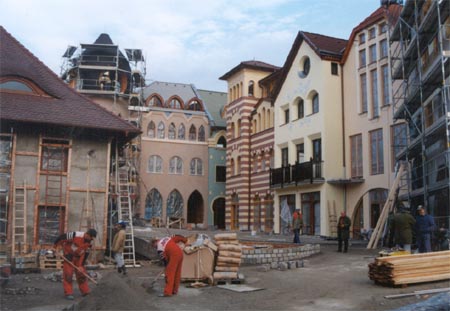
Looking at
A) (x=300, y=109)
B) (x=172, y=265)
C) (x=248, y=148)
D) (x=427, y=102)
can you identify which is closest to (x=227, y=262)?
(x=172, y=265)

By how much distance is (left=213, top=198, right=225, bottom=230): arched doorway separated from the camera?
1807 inches

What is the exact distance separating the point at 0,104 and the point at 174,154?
26776 millimetres

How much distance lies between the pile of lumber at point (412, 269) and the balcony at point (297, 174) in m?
16.9

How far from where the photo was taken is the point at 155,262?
64.0 ft

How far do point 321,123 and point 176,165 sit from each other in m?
18.8

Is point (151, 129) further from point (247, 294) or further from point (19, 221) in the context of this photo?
point (247, 294)

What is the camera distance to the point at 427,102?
1964 cm

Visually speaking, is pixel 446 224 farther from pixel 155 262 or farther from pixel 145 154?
pixel 145 154

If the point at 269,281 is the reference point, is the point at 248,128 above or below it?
above

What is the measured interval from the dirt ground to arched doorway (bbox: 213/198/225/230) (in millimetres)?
30503

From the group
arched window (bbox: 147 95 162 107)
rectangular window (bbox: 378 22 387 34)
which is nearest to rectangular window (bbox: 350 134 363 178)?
rectangular window (bbox: 378 22 387 34)

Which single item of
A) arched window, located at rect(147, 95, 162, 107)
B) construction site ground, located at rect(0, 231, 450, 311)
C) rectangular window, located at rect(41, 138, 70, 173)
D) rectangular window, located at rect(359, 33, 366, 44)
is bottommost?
construction site ground, located at rect(0, 231, 450, 311)

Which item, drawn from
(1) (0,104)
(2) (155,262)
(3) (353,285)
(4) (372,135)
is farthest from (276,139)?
(3) (353,285)

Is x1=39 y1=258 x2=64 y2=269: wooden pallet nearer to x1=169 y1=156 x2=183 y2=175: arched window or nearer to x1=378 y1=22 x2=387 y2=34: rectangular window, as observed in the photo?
x1=378 y1=22 x2=387 y2=34: rectangular window
